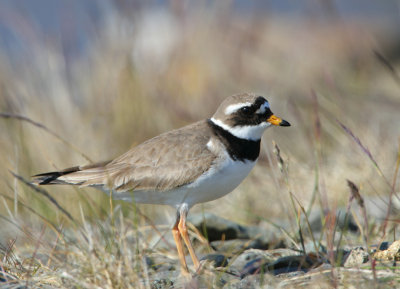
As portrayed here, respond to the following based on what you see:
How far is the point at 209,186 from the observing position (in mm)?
4043

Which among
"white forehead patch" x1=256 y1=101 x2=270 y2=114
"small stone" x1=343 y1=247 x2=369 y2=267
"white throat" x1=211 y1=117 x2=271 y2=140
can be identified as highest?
"white forehead patch" x1=256 y1=101 x2=270 y2=114

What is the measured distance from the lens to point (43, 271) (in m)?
3.68

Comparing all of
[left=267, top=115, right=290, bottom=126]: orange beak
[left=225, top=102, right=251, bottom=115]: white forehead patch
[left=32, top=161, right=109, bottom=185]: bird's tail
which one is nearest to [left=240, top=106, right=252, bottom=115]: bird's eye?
[left=225, top=102, right=251, bottom=115]: white forehead patch

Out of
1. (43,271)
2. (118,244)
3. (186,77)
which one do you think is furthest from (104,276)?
(186,77)

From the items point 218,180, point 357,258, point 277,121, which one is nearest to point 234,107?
point 277,121

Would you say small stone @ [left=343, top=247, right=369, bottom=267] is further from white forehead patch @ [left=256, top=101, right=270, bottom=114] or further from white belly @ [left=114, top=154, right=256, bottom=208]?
white forehead patch @ [left=256, top=101, right=270, bottom=114]

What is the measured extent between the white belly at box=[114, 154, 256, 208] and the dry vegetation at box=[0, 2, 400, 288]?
34cm

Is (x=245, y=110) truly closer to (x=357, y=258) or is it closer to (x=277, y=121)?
(x=277, y=121)

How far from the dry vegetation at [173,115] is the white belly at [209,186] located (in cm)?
34

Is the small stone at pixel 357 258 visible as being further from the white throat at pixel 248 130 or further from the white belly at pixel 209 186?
the white throat at pixel 248 130

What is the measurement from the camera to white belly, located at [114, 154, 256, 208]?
403cm

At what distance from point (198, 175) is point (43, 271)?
1191mm

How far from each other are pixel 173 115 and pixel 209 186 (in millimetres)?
3670

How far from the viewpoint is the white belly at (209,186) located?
4.03m
